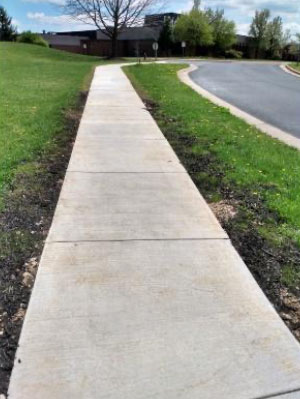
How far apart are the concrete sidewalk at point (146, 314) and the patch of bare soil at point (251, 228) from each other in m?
0.12

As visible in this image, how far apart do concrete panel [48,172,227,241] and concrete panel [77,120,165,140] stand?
2.25 meters

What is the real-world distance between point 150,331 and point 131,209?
192 centimetres

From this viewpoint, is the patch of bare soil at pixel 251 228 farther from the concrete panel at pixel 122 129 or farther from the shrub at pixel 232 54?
the shrub at pixel 232 54

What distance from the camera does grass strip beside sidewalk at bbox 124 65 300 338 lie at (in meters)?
3.53

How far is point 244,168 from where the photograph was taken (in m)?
5.96

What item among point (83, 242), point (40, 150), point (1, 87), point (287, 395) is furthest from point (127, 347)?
point (1, 87)

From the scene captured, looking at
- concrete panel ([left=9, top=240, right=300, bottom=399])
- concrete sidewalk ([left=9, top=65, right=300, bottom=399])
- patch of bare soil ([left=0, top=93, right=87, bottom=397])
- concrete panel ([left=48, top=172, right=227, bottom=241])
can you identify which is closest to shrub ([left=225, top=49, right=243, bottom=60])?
patch of bare soil ([left=0, top=93, right=87, bottom=397])

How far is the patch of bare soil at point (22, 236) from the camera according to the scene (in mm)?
2774

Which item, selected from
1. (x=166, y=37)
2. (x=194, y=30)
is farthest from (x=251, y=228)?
(x=166, y=37)

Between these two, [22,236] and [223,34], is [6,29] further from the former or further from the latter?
[22,236]

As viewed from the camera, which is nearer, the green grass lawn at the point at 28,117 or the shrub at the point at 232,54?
the green grass lawn at the point at 28,117

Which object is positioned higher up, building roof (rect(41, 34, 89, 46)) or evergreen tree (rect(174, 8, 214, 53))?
evergreen tree (rect(174, 8, 214, 53))

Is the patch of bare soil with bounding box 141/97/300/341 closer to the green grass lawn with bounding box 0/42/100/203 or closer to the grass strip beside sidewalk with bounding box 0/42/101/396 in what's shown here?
the grass strip beside sidewalk with bounding box 0/42/101/396

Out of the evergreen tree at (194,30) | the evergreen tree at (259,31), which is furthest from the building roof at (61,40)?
the evergreen tree at (259,31)
